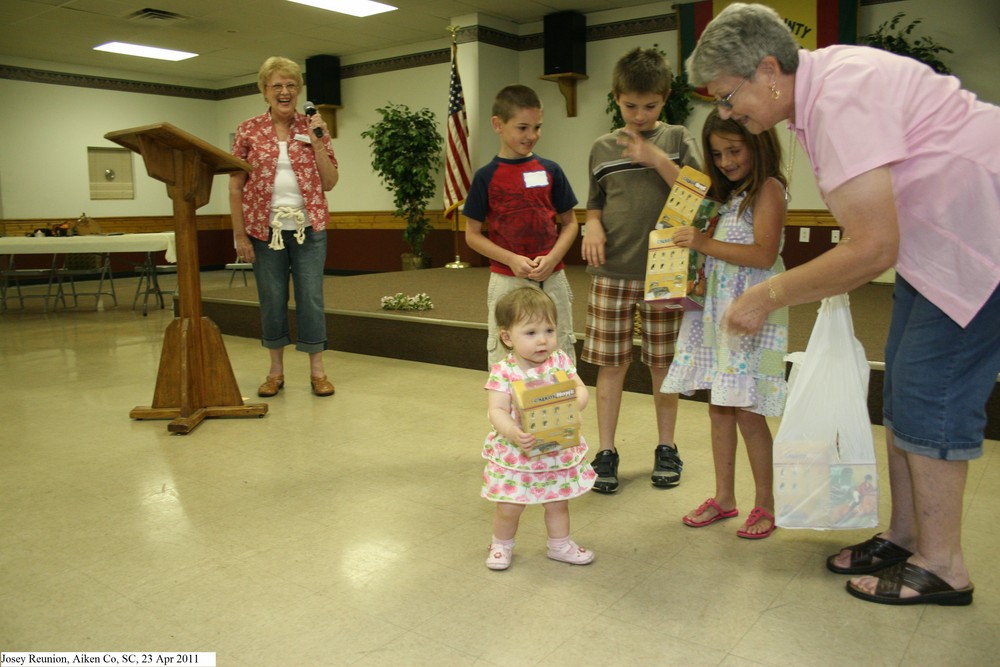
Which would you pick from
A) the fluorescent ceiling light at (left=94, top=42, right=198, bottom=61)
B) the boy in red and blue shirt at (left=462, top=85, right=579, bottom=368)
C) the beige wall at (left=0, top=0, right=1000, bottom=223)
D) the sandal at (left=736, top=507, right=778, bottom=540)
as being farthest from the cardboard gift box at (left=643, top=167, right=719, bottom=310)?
the fluorescent ceiling light at (left=94, top=42, right=198, bottom=61)

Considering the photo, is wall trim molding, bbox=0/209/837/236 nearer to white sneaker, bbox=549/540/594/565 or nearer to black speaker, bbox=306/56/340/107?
black speaker, bbox=306/56/340/107

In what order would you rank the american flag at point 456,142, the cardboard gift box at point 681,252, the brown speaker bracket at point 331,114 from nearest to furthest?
the cardboard gift box at point 681,252 < the american flag at point 456,142 < the brown speaker bracket at point 331,114

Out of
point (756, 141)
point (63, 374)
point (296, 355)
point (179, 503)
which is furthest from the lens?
point (296, 355)

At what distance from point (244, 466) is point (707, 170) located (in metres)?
1.71

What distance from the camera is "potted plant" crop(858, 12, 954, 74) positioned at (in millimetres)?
6113

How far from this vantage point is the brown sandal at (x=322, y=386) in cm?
359

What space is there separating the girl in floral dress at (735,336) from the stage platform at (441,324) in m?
1.26

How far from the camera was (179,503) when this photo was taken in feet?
7.46

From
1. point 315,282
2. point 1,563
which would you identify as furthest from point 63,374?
point 1,563

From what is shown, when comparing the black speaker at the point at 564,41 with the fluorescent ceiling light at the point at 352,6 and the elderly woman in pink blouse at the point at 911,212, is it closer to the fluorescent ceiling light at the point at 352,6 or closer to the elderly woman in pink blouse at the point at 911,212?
the fluorescent ceiling light at the point at 352,6

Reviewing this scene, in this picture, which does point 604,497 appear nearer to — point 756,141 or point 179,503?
point 756,141

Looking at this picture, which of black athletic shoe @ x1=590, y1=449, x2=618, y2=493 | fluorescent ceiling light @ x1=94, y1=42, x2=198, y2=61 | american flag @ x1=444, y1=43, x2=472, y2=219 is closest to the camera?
black athletic shoe @ x1=590, y1=449, x2=618, y2=493

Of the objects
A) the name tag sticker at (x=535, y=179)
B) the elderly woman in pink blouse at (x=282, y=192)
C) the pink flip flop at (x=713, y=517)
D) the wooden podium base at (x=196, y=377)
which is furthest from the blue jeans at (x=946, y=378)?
the elderly woman in pink blouse at (x=282, y=192)

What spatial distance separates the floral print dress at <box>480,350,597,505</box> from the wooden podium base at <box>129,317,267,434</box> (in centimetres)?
169
